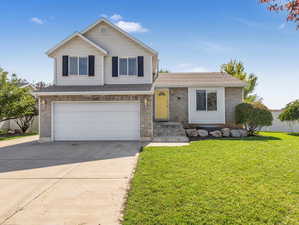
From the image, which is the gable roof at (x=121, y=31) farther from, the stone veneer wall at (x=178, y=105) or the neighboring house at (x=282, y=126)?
the neighboring house at (x=282, y=126)

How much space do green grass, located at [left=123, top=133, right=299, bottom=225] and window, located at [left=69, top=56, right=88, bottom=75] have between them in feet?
27.3

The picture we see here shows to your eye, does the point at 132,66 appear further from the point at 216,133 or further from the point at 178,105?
the point at 216,133

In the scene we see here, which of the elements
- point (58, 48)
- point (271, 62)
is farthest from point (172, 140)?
point (271, 62)

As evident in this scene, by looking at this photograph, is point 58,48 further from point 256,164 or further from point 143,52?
point 256,164

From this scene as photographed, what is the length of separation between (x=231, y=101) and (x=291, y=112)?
550 cm

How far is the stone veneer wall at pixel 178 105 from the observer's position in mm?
13367

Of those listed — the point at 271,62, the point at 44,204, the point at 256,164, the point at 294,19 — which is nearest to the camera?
the point at 294,19

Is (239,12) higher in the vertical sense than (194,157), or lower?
higher

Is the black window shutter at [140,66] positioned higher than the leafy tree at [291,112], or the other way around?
the black window shutter at [140,66]

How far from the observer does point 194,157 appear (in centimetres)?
643

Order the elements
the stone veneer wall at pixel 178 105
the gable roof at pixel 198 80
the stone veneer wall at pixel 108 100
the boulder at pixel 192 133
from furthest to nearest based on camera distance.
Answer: the stone veneer wall at pixel 178 105, the gable roof at pixel 198 80, the boulder at pixel 192 133, the stone veneer wall at pixel 108 100

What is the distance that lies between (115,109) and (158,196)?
7835 millimetres

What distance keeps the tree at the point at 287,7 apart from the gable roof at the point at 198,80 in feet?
33.0

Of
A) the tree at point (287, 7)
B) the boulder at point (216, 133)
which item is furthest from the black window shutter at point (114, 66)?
the tree at point (287, 7)
